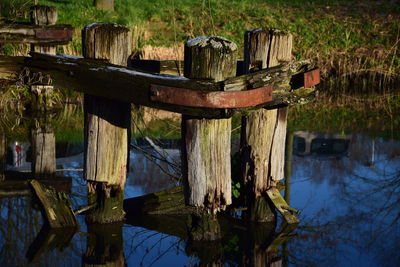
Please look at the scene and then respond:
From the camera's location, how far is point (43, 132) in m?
10.7

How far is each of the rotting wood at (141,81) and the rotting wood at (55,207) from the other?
985mm

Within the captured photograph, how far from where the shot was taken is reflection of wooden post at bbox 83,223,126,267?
578 cm


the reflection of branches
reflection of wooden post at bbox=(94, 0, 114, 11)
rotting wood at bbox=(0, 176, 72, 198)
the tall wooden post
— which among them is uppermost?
reflection of wooden post at bbox=(94, 0, 114, 11)

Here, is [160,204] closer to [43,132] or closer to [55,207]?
[55,207]

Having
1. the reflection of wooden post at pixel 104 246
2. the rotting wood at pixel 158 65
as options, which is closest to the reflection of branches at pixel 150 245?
the reflection of wooden post at pixel 104 246

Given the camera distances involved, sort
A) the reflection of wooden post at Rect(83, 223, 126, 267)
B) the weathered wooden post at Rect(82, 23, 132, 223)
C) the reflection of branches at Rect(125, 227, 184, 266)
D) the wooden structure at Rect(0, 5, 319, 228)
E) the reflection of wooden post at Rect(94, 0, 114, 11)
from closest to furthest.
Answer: the wooden structure at Rect(0, 5, 319, 228)
the reflection of wooden post at Rect(83, 223, 126, 267)
the reflection of branches at Rect(125, 227, 184, 266)
the weathered wooden post at Rect(82, 23, 132, 223)
the reflection of wooden post at Rect(94, 0, 114, 11)

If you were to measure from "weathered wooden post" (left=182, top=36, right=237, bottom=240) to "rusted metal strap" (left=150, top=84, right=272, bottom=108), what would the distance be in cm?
20

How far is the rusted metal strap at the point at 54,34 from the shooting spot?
11.5 m

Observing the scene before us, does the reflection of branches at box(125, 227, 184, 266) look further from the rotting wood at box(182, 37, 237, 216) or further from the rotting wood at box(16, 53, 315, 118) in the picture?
the rotting wood at box(16, 53, 315, 118)

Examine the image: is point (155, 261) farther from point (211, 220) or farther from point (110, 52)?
point (110, 52)

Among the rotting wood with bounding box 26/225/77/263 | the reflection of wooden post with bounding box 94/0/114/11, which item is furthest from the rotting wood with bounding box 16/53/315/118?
the reflection of wooden post with bounding box 94/0/114/11

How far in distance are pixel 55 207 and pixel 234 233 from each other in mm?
1659

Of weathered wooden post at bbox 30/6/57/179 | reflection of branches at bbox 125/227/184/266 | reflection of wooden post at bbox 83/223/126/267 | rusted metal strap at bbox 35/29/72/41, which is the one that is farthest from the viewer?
rusted metal strap at bbox 35/29/72/41

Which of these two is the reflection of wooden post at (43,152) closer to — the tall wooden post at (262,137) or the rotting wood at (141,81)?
the rotting wood at (141,81)
